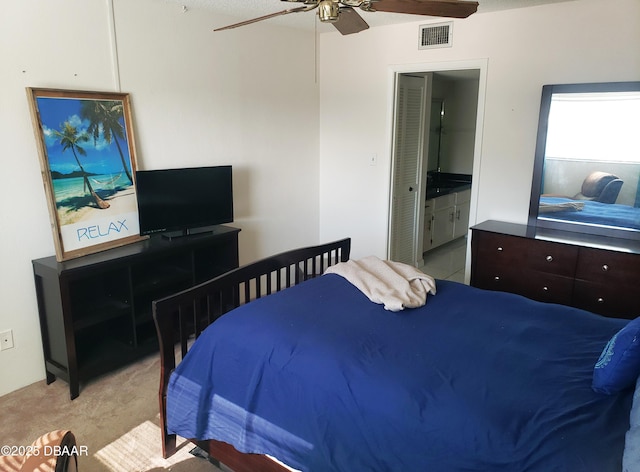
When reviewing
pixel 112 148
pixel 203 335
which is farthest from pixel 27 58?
pixel 203 335

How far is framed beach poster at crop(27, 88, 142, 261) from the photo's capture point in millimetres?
2758

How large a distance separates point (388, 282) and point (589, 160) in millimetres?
1934

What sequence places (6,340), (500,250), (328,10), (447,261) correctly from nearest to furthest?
(328,10), (6,340), (500,250), (447,261)

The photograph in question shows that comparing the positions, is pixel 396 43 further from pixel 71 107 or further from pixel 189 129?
A: pixel 71 107

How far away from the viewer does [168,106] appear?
136 inches

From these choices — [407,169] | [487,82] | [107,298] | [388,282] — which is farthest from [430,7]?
[407,169]

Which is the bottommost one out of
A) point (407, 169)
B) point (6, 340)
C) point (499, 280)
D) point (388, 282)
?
point (6, 340)

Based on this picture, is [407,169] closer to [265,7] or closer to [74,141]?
[265,7]

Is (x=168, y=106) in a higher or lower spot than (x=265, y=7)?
lower

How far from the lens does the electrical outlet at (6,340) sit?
2.79 m

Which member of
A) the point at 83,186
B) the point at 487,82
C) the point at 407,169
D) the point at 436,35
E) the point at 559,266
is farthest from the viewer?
the point at 407,169

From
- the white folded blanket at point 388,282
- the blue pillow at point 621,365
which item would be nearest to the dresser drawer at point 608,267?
the white folded blanket at point 388,282

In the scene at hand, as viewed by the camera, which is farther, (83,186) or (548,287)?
(548,287)

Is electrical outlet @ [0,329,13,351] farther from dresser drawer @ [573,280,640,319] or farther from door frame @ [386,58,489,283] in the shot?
dresser drawer @ [573,280,640,319]
